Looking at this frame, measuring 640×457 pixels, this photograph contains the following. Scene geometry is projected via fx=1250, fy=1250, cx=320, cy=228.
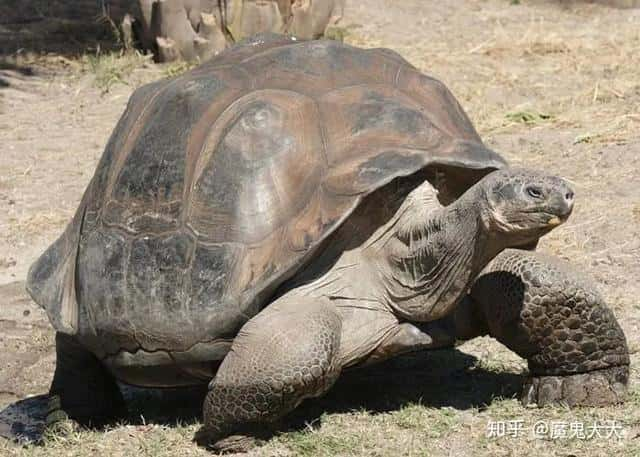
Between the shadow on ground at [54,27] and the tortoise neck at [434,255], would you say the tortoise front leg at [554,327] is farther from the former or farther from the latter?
the shadow on ground at [54,27]

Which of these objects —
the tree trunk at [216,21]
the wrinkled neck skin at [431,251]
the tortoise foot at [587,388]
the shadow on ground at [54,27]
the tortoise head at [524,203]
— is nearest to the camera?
the tortoise head at [524,203]

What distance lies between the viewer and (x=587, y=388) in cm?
441

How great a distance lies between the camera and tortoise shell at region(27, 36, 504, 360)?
423 cm

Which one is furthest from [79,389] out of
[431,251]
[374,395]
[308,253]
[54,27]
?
[54,27]

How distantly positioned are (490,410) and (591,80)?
5237mm

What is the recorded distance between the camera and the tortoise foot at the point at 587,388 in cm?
441

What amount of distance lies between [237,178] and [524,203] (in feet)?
3.61

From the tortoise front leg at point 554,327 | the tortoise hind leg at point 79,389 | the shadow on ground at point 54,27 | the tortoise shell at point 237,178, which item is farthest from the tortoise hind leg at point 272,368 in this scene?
the shadow on ground at point 54,27

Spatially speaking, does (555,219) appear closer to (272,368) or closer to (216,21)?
(272,368)

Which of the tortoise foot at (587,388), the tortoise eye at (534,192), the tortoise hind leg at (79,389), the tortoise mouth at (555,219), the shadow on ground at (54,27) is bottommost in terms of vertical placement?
the shadow on ground at (54,27)

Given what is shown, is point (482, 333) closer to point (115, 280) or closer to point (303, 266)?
point (303, 266)

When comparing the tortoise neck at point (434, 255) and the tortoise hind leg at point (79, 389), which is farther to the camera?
the tortoise hind leg at point (79, 389)

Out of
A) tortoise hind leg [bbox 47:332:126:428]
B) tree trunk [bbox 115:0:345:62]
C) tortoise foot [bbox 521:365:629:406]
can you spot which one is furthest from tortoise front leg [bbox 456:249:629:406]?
tree trunk [bbox 115:0:345:62]

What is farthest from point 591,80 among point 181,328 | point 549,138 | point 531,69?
point 181,328
